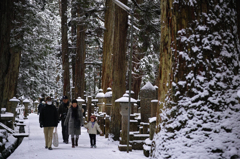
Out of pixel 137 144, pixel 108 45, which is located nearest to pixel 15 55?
pixel 108 45

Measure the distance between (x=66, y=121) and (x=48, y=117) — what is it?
131 cm

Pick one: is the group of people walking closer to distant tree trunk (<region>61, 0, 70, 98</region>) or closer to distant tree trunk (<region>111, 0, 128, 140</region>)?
distant tree trunk (<region>111, 0, 128, 140</region>)

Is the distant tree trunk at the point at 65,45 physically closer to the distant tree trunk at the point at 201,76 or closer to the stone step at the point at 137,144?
the stone step at the point at 137,144

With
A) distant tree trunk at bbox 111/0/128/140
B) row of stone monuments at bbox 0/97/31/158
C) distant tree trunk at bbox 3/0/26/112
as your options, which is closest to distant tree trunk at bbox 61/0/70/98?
distant tree trunk at bbox 3/0/26/112

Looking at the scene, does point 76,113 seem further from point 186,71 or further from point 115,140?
point 186,71

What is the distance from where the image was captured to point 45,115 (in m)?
10.2

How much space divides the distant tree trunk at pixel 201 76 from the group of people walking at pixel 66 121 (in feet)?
22.4

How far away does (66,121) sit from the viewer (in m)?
11.4

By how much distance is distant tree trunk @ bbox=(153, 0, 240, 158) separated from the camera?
3586 millimetres

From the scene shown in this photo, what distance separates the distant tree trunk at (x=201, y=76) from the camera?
11.8ft

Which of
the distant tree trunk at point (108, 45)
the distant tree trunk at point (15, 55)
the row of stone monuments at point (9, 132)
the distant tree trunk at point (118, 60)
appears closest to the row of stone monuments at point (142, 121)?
the distant tree trunk at point (118, 60)

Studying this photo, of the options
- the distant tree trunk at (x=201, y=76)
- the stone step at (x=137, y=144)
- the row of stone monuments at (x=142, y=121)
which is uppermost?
the distant tree trunk at (x=201, y=76)

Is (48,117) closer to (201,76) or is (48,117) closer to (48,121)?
(48,121)

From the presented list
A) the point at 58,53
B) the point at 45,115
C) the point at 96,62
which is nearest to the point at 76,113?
the point at 45,115
